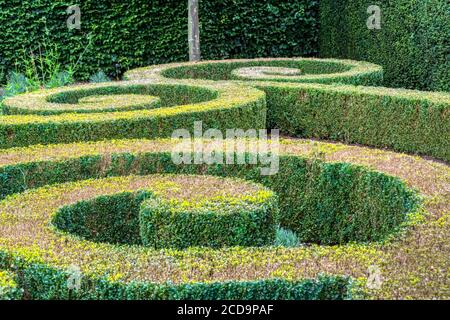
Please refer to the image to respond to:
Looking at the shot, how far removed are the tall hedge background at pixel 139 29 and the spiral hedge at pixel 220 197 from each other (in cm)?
696

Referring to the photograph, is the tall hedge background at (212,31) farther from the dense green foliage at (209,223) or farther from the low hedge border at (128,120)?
the dense green foliage at (209,223)

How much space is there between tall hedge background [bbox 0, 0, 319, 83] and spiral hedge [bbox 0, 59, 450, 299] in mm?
6961

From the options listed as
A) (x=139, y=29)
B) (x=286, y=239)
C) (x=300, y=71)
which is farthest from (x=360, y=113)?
(x=139, y=29)

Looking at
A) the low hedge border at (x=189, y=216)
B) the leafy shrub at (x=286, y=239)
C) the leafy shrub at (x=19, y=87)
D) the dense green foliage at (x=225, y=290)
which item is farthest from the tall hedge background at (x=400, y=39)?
the dense green foliage at (x=225, y=290)

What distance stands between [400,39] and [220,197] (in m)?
12.0

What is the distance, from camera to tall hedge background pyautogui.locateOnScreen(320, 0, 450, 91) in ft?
51.2

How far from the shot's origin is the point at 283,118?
13.5 metres

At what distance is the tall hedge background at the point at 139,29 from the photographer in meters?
19.7

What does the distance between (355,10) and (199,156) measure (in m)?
12.9

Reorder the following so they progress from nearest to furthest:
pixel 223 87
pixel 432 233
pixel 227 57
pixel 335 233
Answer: pixel 432 233
pixel 335 233
pixel 223 87
pixel 227 57

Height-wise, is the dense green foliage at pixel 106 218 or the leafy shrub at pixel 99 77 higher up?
the dense green foliage at pixel 106 218
